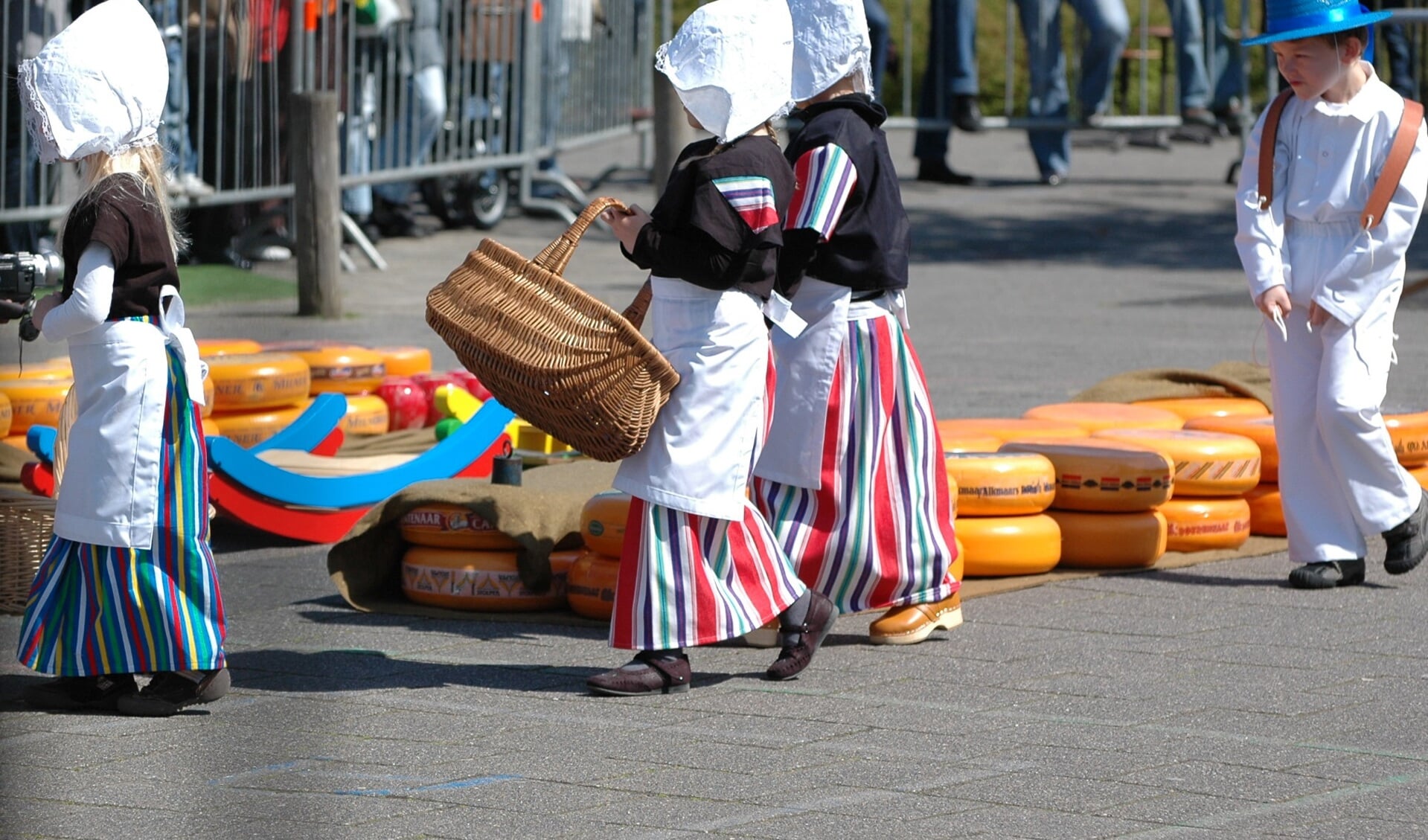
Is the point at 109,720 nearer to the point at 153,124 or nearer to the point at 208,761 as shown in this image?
the point at 208,761

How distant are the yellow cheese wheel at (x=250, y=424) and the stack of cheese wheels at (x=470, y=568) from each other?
1.55 metres

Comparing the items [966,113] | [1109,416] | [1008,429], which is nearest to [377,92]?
[966,113]

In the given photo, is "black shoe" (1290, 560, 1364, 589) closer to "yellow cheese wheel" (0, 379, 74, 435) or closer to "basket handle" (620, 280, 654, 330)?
"basket handle" (620, 280, 654, 330)

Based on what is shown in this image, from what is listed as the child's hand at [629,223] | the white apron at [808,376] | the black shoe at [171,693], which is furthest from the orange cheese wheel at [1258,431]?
the black shoe at [171,693]

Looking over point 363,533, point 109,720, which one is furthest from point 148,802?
point 363,533

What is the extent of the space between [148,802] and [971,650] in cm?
236

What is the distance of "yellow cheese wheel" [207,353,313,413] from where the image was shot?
7520 mm

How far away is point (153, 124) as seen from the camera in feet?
16.8

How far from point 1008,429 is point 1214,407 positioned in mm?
1029

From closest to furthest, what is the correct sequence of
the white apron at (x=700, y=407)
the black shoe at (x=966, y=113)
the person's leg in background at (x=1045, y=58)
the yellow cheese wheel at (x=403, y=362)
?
the white apron at (x=700, y=407) → the yellow cheese wheel at (x=403, y=362) → the black shoe at (x=966, y=113) → the person's leg in background at (x=1045, y=58)

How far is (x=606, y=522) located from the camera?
5.95 metres

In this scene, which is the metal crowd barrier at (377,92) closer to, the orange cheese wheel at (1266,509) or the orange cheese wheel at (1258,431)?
the orange cheese wheel at (1258,431)

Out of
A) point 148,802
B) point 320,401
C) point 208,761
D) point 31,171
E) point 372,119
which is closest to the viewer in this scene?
point 148,802

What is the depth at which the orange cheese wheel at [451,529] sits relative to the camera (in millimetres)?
6137
